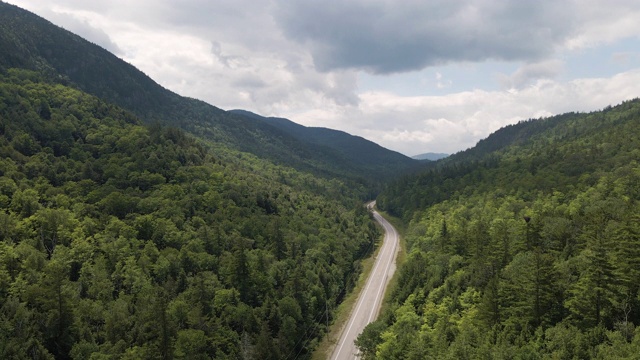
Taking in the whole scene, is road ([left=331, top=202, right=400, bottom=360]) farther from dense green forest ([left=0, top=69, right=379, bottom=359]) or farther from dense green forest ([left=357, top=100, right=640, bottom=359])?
dense green forest ([left=357, top=100, right=640, bottom=359])

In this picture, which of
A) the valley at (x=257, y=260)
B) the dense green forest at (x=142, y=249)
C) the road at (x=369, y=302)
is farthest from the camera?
the road at (x=369, y=302)

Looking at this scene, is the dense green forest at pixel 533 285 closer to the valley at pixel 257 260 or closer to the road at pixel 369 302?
the valley at pixel 257 260

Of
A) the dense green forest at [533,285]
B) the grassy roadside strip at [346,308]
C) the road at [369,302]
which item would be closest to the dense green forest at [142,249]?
the grassy roadside strip at [346,308]

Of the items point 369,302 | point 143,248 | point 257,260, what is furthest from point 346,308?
point 143,248

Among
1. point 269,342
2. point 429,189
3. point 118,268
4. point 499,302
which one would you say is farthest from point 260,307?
point 429,189

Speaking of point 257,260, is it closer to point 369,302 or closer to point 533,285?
point 369,302

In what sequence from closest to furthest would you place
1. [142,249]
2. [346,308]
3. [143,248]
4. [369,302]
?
[142,249] → [143,248] → [346,308] → [369,302]
